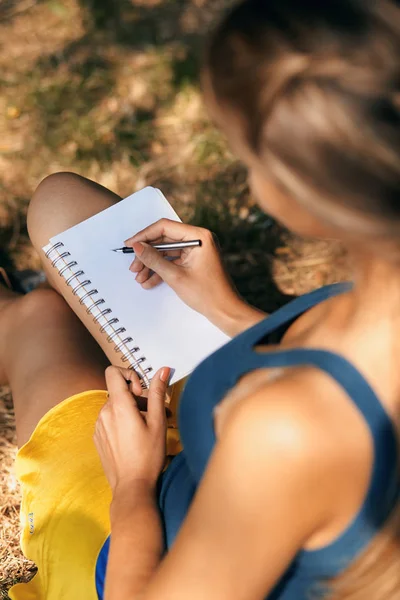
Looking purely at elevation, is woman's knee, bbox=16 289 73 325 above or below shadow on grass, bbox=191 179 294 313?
above

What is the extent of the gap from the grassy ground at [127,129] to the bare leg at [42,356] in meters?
0.41

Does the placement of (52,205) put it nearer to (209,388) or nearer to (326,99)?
(209,388)

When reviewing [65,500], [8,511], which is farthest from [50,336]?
[8,511]

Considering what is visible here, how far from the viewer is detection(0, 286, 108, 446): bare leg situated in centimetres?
160

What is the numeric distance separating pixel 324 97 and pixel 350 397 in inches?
13.8

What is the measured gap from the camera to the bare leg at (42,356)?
5.26ft

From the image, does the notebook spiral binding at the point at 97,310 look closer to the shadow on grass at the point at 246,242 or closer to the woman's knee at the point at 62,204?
the woman's knee at the point at 62,204

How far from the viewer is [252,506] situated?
886mm

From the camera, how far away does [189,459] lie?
1.17 meters

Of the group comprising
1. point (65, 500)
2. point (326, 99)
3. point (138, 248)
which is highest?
point (326, 99)

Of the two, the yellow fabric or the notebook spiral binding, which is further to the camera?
the notebook spiral binding

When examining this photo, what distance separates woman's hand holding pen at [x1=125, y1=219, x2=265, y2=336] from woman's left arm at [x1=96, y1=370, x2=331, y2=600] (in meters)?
0.65

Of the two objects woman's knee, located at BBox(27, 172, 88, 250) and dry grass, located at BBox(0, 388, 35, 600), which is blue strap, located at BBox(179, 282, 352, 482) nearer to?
woman's knee, located at BBox(27, 172, 88, 250)

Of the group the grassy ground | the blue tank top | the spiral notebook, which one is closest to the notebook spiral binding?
the spiral notebook
